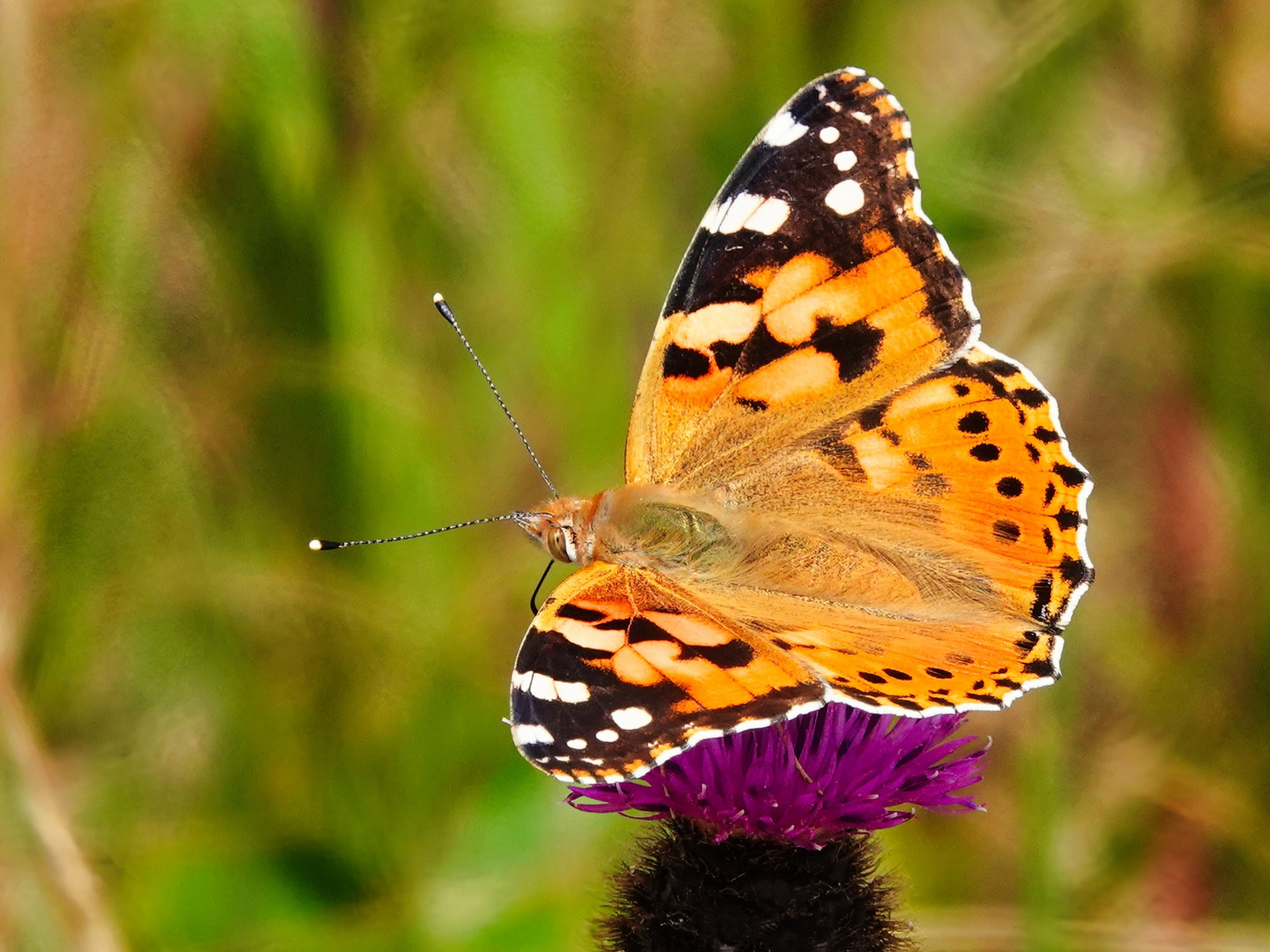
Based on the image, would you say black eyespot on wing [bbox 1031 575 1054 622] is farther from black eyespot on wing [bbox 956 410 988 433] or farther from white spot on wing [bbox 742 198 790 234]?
white spot on wing [bbox 742 198 790 234]

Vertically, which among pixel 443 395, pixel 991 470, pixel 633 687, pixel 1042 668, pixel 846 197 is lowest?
pixel 1042 668

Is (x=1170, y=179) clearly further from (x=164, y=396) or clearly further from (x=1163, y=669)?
(x=164, y=396)

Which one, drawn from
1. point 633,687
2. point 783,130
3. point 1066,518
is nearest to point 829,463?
point 1066,518

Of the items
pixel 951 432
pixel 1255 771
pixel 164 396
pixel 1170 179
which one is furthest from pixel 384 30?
pixel 1255 771

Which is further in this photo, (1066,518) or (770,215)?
(770,215)

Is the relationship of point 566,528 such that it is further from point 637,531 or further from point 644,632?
point 644,632

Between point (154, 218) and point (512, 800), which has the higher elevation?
point (154, 218)
